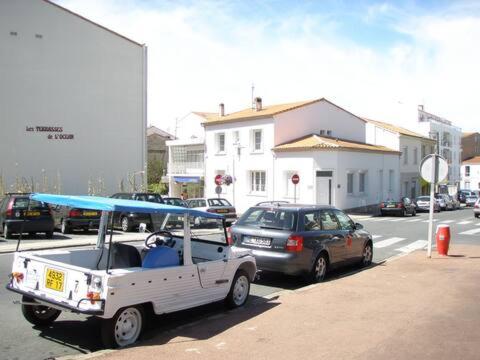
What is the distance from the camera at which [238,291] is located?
7.99 metres

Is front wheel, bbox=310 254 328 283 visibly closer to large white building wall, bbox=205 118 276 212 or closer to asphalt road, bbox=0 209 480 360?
asphalt road, bbox=0 209 480 360

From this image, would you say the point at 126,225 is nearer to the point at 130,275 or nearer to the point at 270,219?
the point at 270,219

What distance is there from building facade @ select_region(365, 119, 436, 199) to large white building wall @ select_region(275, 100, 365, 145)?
371 cm

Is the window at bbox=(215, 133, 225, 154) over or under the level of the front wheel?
over

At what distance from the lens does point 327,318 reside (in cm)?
709

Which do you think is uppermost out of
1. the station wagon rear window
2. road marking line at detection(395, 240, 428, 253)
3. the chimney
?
the chimney

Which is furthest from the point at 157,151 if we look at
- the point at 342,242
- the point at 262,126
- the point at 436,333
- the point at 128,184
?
the point at 436,333

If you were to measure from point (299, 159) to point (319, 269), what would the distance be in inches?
1059

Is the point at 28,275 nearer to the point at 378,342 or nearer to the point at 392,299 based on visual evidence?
the point at 378,342

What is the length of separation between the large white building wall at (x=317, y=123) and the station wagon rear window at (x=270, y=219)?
2831cm

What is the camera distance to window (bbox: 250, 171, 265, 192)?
129ft

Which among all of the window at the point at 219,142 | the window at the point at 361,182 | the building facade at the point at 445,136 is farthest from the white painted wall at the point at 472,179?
the window at the point at 219,142

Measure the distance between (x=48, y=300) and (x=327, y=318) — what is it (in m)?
3.67

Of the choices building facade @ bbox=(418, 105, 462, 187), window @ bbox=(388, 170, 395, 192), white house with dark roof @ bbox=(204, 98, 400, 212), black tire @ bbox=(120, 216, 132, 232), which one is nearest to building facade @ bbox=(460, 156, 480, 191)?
building facade @ bbox=(418, 105, 462, 187)
